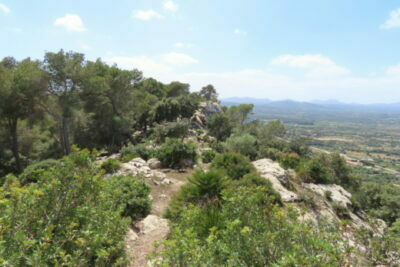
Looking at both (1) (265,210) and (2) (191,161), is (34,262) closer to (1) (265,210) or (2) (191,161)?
(1) (265,210)

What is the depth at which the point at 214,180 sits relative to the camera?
5.91 m

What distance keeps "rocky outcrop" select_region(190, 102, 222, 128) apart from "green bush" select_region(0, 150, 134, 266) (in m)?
23.2

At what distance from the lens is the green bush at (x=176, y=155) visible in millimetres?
10969

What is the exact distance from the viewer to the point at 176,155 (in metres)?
11.1

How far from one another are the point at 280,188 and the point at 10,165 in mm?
21077

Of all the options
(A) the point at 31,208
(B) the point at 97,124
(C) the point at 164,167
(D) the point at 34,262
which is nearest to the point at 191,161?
(C) the point at 164,167

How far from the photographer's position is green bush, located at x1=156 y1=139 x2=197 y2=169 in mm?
10969

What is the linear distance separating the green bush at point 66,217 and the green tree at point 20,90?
14124 millimetres

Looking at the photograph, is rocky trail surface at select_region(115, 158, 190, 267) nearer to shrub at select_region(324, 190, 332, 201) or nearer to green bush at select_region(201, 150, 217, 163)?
green bush at select_region(201, 150, 217, 163)

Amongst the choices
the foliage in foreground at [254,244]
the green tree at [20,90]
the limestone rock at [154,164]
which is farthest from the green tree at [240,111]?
the foliage in foreground at [254,244]

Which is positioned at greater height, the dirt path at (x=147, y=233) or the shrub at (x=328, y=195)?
the dirt path at (x=147, y=233)

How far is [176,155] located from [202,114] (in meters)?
19.6

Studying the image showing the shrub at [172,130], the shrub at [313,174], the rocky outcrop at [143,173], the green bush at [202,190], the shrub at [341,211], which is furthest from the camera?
the shrub at [172,130]

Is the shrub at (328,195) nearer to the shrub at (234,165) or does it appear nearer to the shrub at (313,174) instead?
the shrub at (313,174)
